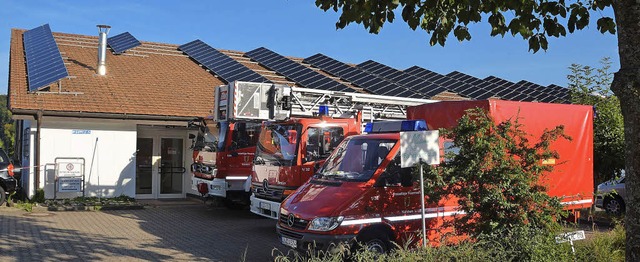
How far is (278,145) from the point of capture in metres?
12.1

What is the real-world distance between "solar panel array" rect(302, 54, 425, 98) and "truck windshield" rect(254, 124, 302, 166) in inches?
274

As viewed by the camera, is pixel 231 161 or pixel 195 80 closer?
pixel 231 161

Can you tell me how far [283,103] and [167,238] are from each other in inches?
159

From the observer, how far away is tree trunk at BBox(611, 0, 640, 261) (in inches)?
182

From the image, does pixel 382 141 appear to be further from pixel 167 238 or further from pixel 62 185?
pixel 62 185

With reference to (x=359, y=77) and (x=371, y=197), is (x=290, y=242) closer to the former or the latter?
(x=371, y=197)

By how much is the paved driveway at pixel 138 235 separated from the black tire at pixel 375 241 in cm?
167

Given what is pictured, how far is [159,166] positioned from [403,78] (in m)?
9.90

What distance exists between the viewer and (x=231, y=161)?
1445 centimetres

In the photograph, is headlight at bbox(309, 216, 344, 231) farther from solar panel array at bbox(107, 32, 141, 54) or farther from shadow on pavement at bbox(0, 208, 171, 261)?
solar panel array at bbox(107, 32, 141, 54)

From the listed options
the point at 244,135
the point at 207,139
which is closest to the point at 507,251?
the point at 244,135

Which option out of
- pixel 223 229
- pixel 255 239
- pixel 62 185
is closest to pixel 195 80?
pixel 62 185

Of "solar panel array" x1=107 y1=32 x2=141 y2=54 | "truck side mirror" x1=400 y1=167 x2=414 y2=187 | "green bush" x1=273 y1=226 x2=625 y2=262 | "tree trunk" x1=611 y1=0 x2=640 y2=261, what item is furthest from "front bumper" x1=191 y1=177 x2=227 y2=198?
"solar panel array" x1=107 y1=32 x2=141 y2=54

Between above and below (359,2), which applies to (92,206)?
below
